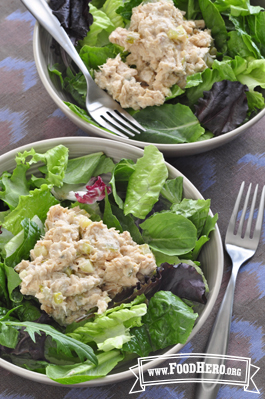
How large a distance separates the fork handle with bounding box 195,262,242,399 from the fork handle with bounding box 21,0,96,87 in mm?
1423

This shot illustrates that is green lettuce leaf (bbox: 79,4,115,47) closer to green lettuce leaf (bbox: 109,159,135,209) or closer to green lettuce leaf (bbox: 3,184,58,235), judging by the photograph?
green lettuce leaf (bbox: 109,159,135,209)

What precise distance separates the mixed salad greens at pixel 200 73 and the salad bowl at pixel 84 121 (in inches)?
1.4

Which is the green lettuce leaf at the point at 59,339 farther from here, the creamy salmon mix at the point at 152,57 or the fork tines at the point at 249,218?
the creamy salmon mix at the point at 152,57

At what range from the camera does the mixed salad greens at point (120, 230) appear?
1749 millimetres

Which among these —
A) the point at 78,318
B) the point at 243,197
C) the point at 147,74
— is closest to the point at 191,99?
the point at 147,74

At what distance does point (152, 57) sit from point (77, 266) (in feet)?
4.30

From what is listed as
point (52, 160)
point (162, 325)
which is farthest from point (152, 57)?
point (162, 325)

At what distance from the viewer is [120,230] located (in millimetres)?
2041

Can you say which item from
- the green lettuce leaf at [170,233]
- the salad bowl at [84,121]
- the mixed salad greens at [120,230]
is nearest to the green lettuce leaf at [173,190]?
the mixed salad greens at [120,230]

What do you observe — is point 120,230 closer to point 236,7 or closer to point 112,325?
point 112,325

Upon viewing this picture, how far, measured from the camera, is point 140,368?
1674 mm

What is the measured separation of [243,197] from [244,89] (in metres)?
0.62

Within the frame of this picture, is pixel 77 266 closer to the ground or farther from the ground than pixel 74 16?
closer to the ground

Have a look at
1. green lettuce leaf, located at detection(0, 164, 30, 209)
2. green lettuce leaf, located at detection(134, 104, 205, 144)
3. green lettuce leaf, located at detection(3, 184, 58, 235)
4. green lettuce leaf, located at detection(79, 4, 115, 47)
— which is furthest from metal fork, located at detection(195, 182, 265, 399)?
green lettuce leaf, located at detection(79, 4, 115, 47)
